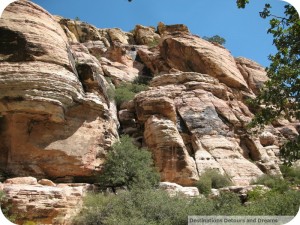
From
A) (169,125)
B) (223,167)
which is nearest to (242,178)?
(223,167)

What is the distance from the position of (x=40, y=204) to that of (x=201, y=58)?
47.8ft

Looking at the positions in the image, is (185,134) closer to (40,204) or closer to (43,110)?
(43,110)

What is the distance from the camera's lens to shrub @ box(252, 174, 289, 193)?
37.9 feet

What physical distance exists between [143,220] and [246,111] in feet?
42.6

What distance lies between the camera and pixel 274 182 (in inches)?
506

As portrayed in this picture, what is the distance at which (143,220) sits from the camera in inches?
312

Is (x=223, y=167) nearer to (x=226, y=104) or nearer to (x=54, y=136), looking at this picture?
(x=226, y=104)

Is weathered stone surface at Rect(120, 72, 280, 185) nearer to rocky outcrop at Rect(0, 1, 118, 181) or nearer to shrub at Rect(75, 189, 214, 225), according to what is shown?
rocky outcrop at Rect(0, 1, 118, 181)

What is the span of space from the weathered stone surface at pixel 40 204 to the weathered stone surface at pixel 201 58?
13504mm

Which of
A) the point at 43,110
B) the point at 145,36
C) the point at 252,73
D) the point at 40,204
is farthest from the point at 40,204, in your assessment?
the point at 145,36

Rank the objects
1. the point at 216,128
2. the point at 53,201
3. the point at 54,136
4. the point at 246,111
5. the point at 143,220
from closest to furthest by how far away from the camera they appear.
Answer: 1. the point at 143,220
2. the point at 53,201
3. the point at 54,136
4. the point at 216,128
5. the point at 246,111

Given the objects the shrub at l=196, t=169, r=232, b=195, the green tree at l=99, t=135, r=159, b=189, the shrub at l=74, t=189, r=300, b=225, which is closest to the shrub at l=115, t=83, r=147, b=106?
the green tree at l=99, t=135, r=159, b=189

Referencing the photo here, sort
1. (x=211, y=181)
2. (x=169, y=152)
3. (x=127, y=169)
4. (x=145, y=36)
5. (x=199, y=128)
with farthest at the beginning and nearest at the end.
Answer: (x=145, y=36) < (x=199, y=128) < (x=169, y=152) < (x=211, y=181) < (x=127, y=169)

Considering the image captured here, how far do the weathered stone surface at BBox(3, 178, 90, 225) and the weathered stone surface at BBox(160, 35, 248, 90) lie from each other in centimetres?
1350
